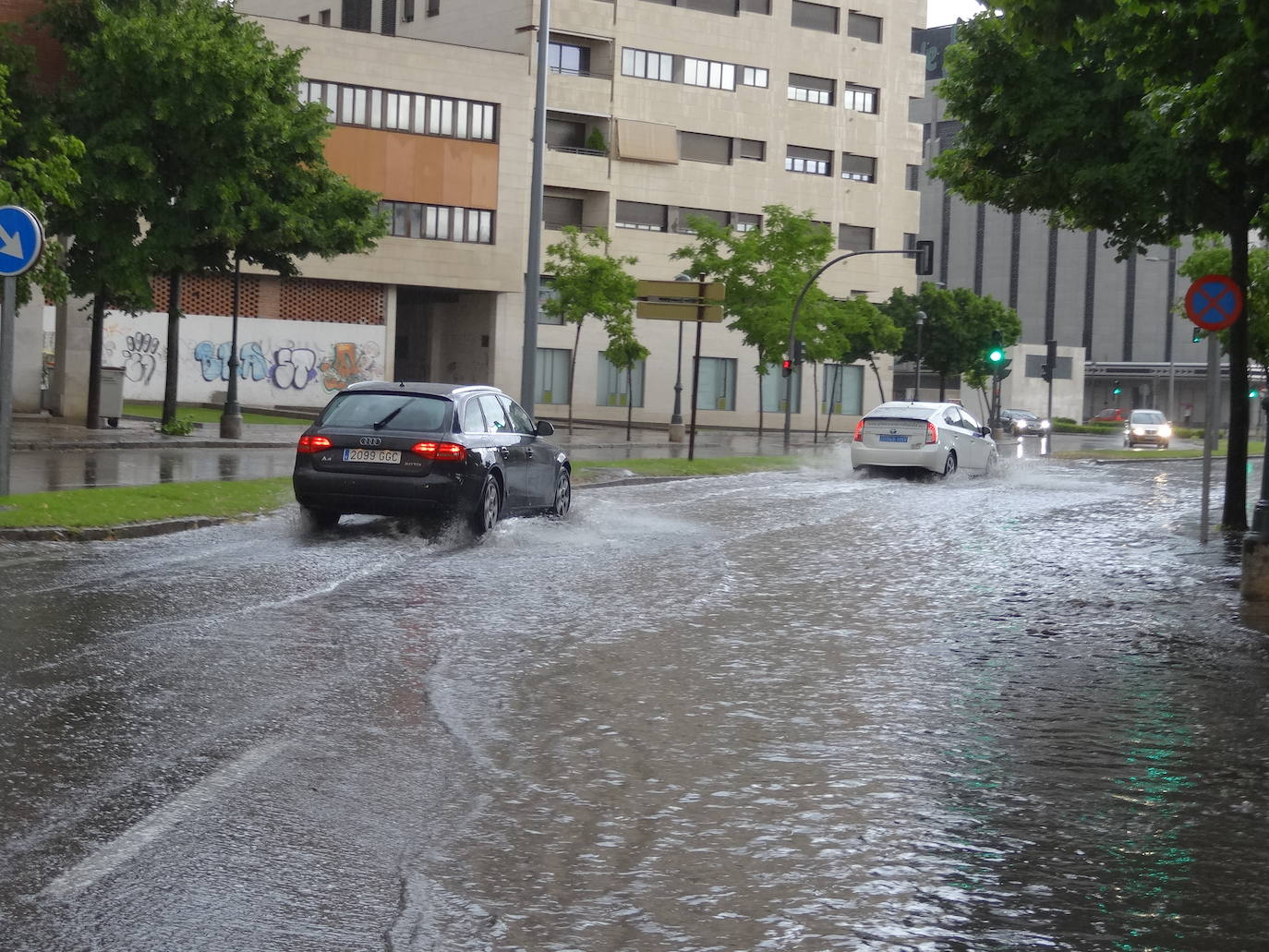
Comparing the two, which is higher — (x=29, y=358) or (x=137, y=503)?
(x=29, y=358)

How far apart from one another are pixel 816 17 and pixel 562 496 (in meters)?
61.2

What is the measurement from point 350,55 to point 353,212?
27717 mm

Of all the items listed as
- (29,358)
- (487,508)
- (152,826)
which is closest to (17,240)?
(487,508)

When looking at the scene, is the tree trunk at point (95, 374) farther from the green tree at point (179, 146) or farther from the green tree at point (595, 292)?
the green tree at point (595, 292)

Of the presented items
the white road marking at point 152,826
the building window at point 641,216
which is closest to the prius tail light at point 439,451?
the white road marking at point 152,826

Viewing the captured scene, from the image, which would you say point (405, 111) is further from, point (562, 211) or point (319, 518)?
point (319, 518)

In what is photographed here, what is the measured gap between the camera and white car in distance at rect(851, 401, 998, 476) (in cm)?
3088

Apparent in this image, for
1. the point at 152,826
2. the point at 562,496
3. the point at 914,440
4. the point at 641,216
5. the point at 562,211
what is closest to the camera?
the point at 152,826

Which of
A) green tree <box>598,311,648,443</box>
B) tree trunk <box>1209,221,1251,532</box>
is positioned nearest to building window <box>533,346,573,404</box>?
green tree <box>598,311,648,443</box>

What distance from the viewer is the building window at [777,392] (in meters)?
76.0

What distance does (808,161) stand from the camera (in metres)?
76.1

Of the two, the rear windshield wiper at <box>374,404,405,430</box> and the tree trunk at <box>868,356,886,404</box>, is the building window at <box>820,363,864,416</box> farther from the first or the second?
the rear windshield wiper at <box>374,404,405,430</box>

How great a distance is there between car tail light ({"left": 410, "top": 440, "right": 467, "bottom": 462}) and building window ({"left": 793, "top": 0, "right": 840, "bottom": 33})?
63258 millimetres

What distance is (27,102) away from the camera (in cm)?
3425
